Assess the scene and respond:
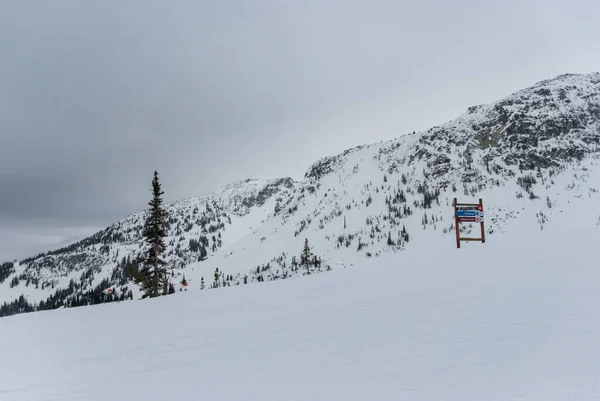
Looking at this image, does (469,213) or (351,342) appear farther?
(469,213)

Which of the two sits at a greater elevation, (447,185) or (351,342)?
(447,185)

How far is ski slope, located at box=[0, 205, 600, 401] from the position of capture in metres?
5.05

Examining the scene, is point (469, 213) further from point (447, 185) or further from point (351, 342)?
point (447, 185)

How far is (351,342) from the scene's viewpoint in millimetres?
7406

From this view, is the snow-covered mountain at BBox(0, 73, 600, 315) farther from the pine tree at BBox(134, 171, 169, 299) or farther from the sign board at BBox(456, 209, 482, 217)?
the pine tree at BBox(134, 171, 169, 299)

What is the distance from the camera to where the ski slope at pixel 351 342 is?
5.05 m

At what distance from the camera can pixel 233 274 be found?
422 feet

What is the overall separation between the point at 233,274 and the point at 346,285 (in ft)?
399

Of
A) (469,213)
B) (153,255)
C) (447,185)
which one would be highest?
(447,185)

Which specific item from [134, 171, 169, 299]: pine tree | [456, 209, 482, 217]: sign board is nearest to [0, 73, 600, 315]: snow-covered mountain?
[456, 209, 482, 217]: sign board

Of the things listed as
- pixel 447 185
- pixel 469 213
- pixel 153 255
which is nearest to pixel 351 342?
pixel 469 213

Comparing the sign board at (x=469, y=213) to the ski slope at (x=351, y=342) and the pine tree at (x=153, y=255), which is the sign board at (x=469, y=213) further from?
the pine tree at (x=153, y=255)

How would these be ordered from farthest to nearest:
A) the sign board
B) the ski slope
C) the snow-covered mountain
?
the snow-covered mountain < the sign board < the ski slope

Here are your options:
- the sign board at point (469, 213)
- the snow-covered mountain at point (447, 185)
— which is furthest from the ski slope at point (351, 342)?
the snow-covered mountain at point (447, 185)
